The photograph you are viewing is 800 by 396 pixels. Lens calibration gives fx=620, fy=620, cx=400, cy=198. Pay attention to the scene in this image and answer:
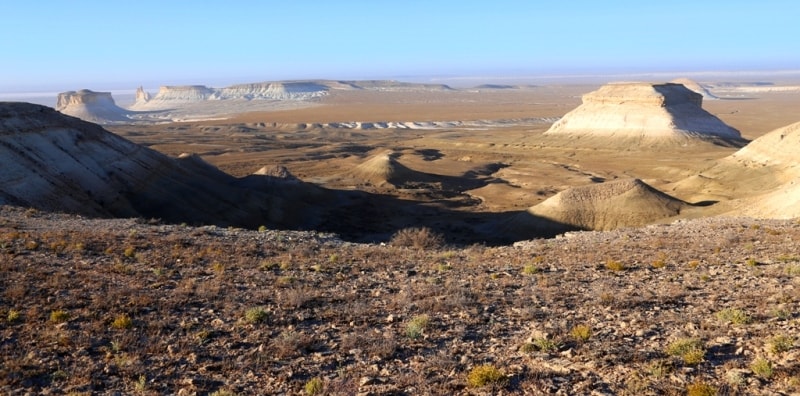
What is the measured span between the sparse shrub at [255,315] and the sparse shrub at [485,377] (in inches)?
163

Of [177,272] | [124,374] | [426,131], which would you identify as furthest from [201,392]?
[426,131]

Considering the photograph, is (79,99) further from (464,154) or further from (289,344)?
(289,344)

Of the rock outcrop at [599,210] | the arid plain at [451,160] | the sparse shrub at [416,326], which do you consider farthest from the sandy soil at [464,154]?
the sparse shrub at [416,326]

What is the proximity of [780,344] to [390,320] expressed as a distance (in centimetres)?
586

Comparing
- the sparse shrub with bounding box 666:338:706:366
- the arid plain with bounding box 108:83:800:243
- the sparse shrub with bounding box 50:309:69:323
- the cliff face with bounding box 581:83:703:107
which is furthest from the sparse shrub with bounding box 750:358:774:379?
the cliff face with bounding box 581:83:703:107

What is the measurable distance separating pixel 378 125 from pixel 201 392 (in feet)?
484

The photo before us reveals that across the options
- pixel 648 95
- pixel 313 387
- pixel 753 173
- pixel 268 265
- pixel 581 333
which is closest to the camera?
pixel 313 387

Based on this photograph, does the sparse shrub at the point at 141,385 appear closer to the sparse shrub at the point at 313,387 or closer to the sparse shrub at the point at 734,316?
the sparse shrub at the point at 313,387

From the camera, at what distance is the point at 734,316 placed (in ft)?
32.8

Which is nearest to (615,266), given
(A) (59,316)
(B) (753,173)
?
(A) (59,316)

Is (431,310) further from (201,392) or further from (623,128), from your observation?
(623,128)

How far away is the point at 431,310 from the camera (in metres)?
11.4

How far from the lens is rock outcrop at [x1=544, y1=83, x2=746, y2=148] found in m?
90.5

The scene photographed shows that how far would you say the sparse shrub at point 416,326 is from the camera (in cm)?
993
